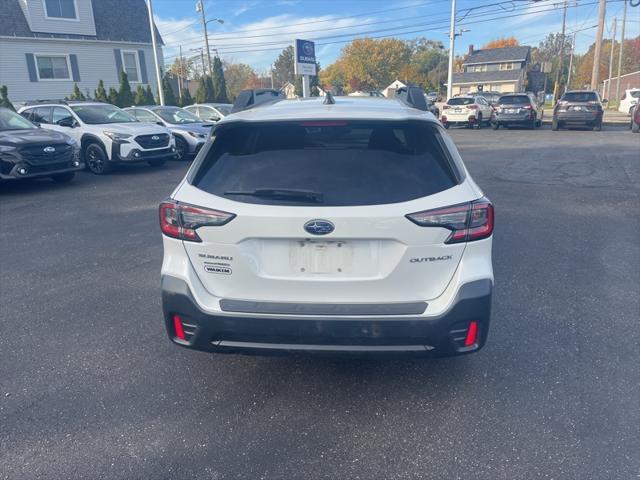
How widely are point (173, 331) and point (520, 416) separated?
6.92 feet

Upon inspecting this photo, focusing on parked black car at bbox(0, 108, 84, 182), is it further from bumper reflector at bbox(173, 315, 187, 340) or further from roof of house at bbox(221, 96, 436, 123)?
bumper reflector at bbox(173, 315, 187, 340)

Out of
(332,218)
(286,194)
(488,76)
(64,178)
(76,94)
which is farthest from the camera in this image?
(488,76)

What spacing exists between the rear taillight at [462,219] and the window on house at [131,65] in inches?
1168

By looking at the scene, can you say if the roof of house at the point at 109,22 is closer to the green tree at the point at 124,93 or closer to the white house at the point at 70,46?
the white house at the point at 70,46

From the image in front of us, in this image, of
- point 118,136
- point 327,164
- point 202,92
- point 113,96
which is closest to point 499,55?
point 202,92

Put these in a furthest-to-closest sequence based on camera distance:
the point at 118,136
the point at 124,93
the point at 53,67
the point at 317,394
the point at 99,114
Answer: the point at 53,67 → the point at 124,93 → the point at 99,114 → the point at 118,136 → the point at 317,394

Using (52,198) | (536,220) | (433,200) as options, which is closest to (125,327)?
(433,200)

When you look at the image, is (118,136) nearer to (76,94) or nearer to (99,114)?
(99,114)

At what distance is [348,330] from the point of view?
2586mm

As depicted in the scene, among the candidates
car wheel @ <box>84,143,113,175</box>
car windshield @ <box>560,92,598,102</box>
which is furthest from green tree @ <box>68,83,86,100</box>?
car windshield @ <box>560,92,598,102</box>

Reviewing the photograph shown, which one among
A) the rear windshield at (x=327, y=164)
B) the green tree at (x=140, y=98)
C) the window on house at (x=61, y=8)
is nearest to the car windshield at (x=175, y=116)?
the green tree at (x=140, y=98)

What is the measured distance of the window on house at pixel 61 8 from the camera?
24469 mm

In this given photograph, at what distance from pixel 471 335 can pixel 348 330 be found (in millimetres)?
700

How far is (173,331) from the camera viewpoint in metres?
2.86
